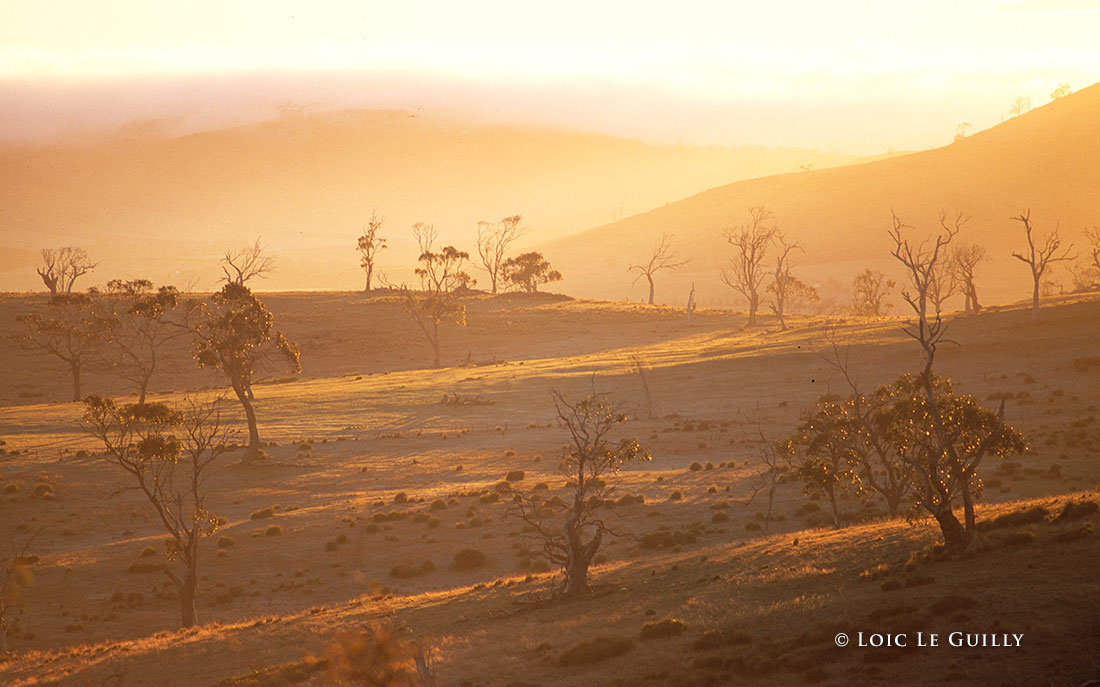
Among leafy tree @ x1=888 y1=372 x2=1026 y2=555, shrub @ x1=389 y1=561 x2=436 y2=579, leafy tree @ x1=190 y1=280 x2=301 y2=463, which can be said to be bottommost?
shrub @ x1=389 y1=561 x2=436 y2=579

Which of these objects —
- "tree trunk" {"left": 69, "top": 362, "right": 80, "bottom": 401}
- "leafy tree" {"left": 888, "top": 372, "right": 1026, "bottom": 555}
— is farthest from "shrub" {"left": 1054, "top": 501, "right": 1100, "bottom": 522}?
"tree trunk" {"left": 69, "top": 362, "right": 80, "bottom": 401}

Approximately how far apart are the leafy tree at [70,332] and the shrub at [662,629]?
8294cm

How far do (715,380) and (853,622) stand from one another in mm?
64558

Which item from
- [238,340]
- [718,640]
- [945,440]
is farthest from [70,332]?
[945,440]

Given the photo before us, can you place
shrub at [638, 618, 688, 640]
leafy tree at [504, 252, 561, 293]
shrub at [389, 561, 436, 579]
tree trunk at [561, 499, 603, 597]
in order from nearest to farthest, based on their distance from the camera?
shrub at [638, 618, 688, 640] < tree trunk at [561, 499, 603, 597] < shrub at [389, 561, 436, 579] < leafy tree at [504, 252, 561, 293]

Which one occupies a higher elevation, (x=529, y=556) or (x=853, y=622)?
(x=853, y=622)

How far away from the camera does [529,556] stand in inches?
1662

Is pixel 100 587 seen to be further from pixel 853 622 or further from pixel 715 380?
pixel 715 380

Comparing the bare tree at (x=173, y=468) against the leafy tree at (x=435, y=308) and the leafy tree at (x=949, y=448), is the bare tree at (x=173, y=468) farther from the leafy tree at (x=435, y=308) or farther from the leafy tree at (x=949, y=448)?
the leafy tree at (x=435, y=308)

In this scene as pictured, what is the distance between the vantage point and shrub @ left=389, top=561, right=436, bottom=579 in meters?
40.9

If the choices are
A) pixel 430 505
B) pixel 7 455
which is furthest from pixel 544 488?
pixel 7 455

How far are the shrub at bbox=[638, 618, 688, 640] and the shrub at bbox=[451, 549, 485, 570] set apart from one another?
64.8ft

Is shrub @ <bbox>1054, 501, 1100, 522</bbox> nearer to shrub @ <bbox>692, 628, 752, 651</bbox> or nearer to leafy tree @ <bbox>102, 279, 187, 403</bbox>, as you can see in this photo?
shrub @ <bbox>692, 628, 752, 651</bbox>

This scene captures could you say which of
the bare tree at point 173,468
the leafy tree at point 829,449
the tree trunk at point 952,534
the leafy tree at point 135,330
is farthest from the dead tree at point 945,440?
the leafy tree at point 135,330
